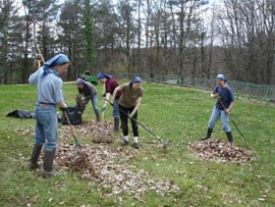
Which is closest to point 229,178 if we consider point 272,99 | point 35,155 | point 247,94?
point 35,155

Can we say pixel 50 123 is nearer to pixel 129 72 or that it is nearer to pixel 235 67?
pixel 235 67

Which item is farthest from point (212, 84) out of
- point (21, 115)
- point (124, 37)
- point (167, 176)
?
point (167, 176)

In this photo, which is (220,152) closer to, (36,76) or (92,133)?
(92,133)

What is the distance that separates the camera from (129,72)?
62.9m

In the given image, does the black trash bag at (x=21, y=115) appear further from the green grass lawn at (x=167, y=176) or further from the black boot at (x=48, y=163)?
the black boot at (x=48, y=163)

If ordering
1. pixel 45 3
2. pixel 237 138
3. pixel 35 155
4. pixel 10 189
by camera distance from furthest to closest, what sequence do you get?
1. pixel 45 3
2. pixel 237 138
3. pixel 35 155
4. pixel 10 189

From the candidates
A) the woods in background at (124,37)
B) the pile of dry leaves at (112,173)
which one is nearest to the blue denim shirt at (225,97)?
the pile of dry leaves at (112,173)

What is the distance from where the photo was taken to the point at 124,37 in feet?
210

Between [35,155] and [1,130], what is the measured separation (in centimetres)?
478

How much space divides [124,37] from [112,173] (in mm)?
55899

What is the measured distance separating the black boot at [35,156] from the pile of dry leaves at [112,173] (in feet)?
2.01

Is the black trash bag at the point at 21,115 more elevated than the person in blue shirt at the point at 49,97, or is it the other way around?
the person in blue shirt at the point at 49,97

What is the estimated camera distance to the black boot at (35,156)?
8617 millimetres

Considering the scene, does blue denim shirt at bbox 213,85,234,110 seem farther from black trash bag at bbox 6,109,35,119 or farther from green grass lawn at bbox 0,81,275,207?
black trash bag at bbox 6,109,35,119
